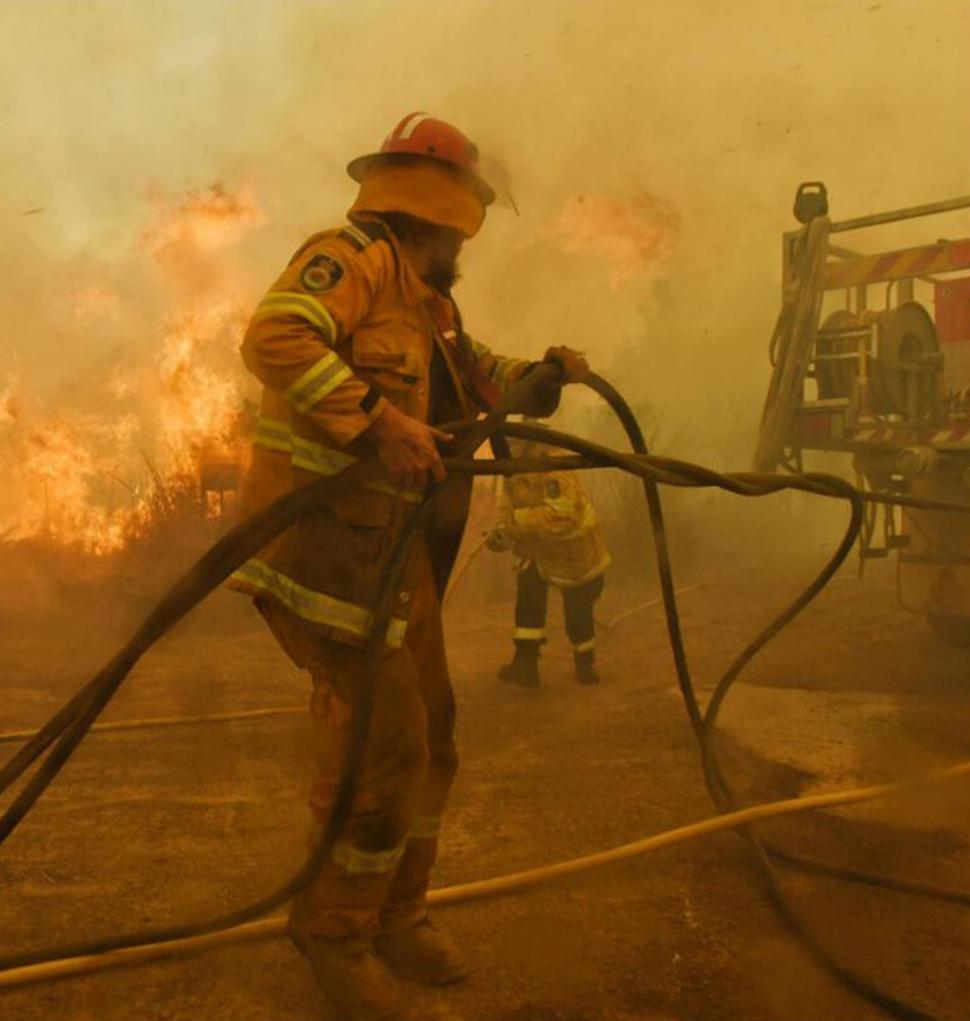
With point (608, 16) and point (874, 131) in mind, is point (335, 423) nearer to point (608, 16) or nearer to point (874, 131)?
point (608, 16)

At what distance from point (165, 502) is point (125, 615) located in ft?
4.19

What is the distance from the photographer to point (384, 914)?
2.54 metres

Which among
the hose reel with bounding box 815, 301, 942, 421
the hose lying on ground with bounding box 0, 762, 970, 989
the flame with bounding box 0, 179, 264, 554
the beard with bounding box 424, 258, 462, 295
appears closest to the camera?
the hose lying on ground with bounding box 0, 762, 970, 989

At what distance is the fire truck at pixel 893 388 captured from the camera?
5.50 m

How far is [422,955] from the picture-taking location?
2.45m

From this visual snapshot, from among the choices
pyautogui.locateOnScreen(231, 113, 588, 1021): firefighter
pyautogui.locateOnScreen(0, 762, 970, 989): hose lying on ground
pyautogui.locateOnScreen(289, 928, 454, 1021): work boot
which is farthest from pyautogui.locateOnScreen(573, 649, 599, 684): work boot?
pyautogui.locateOnScreen(289, 928, 454, 1021): work boot

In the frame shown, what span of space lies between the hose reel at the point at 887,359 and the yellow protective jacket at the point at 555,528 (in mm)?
1530

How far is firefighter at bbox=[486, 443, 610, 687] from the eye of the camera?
5688 millimetres

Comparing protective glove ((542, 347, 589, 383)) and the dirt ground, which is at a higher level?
protective glove ((542, 347, 589, 383))

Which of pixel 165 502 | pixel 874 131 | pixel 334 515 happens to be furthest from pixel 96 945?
pixel 874 131

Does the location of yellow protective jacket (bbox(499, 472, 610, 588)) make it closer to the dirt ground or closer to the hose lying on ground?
the dirt ground

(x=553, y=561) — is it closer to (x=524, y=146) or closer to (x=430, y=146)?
(x=430, y=146)

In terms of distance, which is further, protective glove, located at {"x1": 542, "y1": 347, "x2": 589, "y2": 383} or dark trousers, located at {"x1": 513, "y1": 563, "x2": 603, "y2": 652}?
dark trousers, located at {"x1": 513, "y1": 563, "x2": 603, "y2": 652}

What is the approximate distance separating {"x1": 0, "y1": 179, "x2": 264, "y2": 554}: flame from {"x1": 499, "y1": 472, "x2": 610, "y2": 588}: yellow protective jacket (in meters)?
3.73
